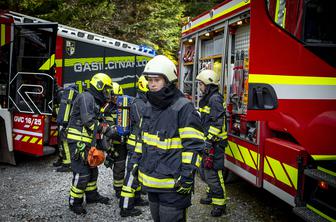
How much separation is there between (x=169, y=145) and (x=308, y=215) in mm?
1335

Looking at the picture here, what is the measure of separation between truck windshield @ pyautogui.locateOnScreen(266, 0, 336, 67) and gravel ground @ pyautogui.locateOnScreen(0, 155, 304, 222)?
239cm

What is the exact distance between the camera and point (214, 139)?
4.61 meters

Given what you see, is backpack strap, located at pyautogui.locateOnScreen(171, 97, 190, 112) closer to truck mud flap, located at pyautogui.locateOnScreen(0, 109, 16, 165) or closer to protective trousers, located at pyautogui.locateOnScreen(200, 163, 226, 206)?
protective trousers, located at pyautogui.locateOnScreen(200, 163, 226, 206)

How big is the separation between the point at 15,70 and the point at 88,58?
77.8 inches

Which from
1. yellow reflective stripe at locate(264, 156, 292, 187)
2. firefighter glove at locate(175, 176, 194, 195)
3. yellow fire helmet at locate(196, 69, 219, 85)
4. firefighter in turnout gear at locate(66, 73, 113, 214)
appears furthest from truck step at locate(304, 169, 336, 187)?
firefighter in turnout gear at locate(66, 73, 113, 214)

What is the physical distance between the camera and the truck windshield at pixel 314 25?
3.08 meters

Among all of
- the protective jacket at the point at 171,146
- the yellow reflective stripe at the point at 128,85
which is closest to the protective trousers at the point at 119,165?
the protective jacket at the point at 171,146

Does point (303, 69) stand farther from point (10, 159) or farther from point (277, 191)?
point (10, 159)

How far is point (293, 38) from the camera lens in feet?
10.4

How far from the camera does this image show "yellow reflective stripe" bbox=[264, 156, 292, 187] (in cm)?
361

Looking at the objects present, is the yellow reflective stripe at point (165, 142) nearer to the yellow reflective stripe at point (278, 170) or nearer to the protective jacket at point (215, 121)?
the yellow reflective stripe at point (278, 170)

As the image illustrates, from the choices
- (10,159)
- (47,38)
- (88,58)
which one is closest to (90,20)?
(88,58)

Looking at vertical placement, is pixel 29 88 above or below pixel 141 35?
below

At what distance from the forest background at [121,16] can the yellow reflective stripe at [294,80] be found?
9.29 metres
